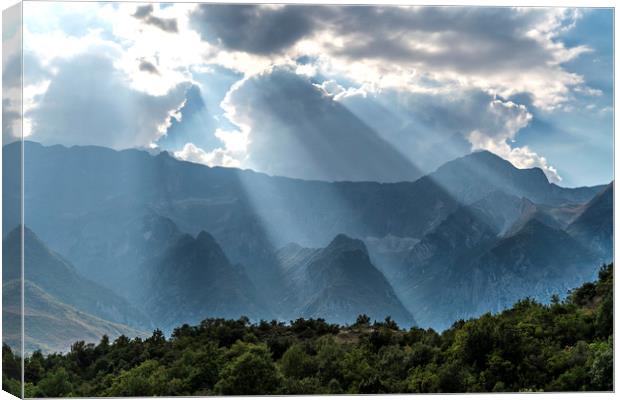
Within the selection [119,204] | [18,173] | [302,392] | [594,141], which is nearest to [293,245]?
[119,204]

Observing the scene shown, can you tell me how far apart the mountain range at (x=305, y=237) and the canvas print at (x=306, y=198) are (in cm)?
7

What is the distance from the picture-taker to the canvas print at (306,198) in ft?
36.1

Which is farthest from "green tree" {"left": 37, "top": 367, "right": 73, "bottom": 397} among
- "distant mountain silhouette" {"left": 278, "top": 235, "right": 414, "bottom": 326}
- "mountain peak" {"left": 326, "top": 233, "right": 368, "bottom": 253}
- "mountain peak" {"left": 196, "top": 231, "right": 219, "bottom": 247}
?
"mountain peak" {"left": 196, "top": 231, "right": 219, "bottom": 247}

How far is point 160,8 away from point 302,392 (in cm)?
822

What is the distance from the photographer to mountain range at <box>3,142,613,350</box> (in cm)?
1870

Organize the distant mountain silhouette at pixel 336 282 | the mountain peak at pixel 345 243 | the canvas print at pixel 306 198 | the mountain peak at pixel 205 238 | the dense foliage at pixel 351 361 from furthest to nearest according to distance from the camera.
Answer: the mountain peak at pixel 205 238 → the distant mountain silhouette at pixel 336 282 → the mountain peak at pixel 345 243 → the canvas print at pixel 306 198 → the dense foliage at pixel 351 361

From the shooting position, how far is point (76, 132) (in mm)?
20047

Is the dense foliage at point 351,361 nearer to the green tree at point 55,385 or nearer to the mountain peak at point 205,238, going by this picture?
the green tree at point 55,385

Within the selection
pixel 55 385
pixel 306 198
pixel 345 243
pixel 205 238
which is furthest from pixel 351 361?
pixel 205 238

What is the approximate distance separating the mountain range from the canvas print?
0.07 meters

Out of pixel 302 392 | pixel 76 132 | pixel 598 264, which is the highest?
pixel 76 132

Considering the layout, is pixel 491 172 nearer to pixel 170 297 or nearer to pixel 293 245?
pixel 293 245

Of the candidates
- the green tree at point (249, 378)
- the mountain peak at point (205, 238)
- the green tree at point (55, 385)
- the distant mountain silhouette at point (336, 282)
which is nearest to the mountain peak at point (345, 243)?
the distant mountain silhouette at point (336, 282)

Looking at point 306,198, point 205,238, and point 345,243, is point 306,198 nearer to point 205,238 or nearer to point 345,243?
point 345,243
